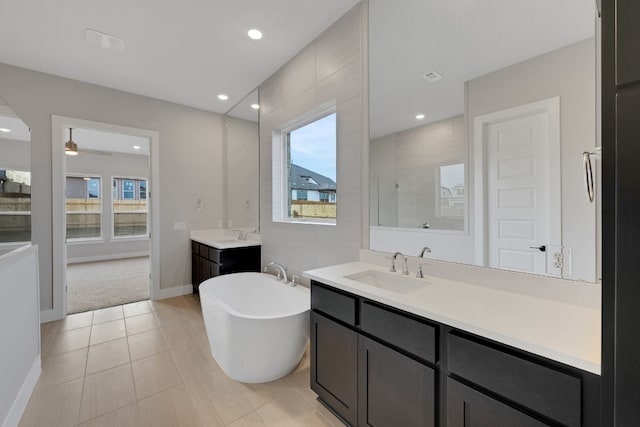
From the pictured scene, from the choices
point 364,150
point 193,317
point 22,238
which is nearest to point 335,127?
point 364,150

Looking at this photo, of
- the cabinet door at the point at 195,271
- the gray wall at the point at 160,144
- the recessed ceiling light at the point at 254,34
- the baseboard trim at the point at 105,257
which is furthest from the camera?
the baseboard trim at the point at 105,257

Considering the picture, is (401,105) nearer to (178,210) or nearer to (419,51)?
(419,51)

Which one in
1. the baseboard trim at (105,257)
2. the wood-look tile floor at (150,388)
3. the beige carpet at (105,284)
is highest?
the baseboard trim at (105,257)

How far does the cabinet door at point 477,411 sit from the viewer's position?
894mm

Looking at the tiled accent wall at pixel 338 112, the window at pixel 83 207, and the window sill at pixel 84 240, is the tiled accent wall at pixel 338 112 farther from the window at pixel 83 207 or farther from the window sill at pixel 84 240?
the window at pixel 83 207

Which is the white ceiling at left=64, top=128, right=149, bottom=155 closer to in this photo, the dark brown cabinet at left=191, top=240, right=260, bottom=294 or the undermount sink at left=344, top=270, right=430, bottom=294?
the dark brown cabinet at left=191, top=240, right=260, bottom=294

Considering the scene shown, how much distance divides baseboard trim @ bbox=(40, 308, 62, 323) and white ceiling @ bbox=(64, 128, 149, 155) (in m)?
3.15

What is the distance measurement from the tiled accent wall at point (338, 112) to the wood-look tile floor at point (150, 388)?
103 centimetres

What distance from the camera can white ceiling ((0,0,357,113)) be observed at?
7.12 feet

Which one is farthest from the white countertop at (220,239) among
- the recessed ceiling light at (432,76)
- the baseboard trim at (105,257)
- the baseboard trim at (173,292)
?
the baseboard trim at (105,257)

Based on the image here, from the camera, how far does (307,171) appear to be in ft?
9.59

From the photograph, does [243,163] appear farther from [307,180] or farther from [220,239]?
[307,180]

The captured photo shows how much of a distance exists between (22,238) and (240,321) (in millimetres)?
1696

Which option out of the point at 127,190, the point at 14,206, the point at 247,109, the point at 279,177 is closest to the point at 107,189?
the point at 127,190
